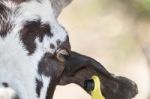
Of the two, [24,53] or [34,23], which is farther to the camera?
[34,23]

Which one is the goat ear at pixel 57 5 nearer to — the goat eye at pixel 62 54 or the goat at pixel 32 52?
the goat at pixel 32 52

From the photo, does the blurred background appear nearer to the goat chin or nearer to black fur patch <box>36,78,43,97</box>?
black fur patch <box>36,78,43,97</box>

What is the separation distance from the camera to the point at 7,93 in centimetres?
374

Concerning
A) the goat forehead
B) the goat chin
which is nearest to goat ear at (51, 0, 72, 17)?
the goat forehead

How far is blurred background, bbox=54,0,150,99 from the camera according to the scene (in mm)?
8273

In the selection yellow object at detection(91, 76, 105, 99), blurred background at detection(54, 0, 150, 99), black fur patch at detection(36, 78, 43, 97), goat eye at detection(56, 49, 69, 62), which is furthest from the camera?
blurred background at detection(54, 0, 150, 99)

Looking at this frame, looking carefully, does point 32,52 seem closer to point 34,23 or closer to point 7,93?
point 34,23

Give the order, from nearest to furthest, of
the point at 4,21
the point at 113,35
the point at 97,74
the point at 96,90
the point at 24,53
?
the point at 24,53, the point at 4,21, the point at 96,90, the point at 97,74, the point at 113,35

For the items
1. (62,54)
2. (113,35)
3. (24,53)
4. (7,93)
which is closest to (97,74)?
(62,54)

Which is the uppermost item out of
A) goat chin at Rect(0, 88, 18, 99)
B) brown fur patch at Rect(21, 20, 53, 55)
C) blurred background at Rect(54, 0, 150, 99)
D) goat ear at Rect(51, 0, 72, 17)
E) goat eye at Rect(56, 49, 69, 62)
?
goat ear at Rect(51, 0, 72, 17)

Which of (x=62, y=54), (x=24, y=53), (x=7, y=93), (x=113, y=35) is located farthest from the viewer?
(x=113, y=35)

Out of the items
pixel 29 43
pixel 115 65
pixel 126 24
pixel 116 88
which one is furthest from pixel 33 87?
pixel 126 24

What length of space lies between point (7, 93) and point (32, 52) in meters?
0.47

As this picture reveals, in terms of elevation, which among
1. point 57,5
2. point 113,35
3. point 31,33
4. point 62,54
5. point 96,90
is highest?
point 57,5
